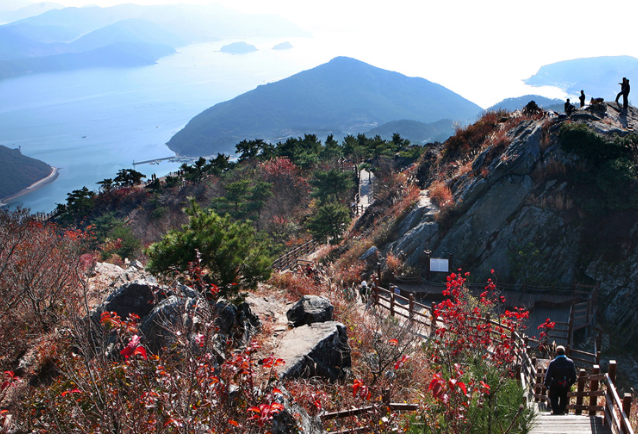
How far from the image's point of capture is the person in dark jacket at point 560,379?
7.30 m

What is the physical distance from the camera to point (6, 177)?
11281cm

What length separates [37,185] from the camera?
120m

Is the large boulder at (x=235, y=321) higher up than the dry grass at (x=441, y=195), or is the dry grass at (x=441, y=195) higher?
the dry grass at (x=441, y=195)

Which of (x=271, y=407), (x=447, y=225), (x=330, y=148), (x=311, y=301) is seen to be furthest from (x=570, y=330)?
(x=330, y=148)

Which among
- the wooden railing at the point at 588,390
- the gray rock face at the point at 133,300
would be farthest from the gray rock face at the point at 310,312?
the wooden railing at the point at 588,390

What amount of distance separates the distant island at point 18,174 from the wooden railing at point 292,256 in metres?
115

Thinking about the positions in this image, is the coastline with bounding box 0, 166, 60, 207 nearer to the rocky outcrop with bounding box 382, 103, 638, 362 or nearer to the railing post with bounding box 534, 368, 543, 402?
the rocky outcrop with bounding box 382, 103, 638, 362

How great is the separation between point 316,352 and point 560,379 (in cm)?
467

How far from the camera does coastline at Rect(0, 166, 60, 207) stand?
341 feet

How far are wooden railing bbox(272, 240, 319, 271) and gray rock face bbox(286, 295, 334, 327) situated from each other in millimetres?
11401

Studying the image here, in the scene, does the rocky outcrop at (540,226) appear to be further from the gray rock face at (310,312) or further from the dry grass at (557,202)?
the gray rock face at (310,312)

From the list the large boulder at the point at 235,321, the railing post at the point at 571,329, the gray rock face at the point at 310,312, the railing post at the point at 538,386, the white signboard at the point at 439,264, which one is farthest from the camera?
the white signboard at the point at 439,264

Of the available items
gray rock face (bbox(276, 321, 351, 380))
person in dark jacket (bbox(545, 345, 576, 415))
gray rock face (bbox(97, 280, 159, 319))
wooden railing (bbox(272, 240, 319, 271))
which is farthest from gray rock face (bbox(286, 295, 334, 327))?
wooden railing (bbox(272, 240, 319, 271))

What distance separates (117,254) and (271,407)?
93.4 ft
